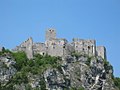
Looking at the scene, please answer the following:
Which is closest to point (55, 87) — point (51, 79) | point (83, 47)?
point (51, 79)

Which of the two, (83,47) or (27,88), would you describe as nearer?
(27,88)

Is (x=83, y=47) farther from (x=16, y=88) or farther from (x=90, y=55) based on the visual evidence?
(x=16, y=88)

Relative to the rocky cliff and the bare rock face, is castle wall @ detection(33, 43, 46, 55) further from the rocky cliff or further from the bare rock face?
the bare rock face

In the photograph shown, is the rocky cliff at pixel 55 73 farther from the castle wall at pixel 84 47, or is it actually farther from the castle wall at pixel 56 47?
the castle wall at pixel 84 47

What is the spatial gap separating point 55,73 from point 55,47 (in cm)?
603

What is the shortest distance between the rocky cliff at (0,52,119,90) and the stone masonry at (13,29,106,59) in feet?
4.00

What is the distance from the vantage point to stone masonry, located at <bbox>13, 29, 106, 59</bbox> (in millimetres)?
161875

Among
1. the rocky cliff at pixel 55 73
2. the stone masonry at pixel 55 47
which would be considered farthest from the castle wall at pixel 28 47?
the rocky cliff at pixel 55 73

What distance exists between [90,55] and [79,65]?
3.64 meters

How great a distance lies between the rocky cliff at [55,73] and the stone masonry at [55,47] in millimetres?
1219

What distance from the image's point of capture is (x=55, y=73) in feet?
518

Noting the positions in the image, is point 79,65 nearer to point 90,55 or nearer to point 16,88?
point 90,55

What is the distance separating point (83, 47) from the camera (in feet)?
538

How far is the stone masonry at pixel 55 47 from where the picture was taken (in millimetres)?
161875
